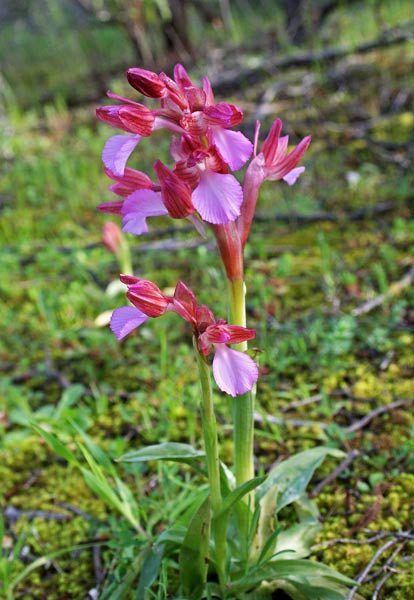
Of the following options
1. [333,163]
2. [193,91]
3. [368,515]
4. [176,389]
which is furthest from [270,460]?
[333,163]

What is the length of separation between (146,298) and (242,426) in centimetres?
40

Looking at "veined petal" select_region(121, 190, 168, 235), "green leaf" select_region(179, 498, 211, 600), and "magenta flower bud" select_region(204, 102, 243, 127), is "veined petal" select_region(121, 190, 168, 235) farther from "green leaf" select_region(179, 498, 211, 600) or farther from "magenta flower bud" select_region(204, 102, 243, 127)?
"green leaf" select_region(179, 498, 211, 600)

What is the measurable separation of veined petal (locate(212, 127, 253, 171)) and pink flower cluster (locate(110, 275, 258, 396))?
0.92ft

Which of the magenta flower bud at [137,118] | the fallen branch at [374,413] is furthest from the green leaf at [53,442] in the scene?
the fallen branch at [374,413]

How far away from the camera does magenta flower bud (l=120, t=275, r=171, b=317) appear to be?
1.08 meters

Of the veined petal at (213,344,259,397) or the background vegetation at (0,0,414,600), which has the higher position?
the veined petal at (213,344,259,397)

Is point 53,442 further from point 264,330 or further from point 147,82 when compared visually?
point 264,330

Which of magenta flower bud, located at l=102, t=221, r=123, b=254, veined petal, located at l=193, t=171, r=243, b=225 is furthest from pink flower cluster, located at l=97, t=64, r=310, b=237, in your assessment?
magenta flower bud, located at l=102, t=221, r=123, b=254

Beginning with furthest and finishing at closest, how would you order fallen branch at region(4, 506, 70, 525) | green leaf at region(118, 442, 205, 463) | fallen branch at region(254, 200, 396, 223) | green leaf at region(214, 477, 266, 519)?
fallen branch at region(254, 200, 396, 223)
fallen branch at region(4, 506, 70, 525)
green leaf at region(118, 442, 205, 463)
green leaf at region(214, 477, 266, 519)

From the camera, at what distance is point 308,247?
3.26 meters

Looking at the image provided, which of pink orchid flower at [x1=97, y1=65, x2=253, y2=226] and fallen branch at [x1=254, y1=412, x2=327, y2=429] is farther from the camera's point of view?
fallen branch at [x1=254, y1=412, x2=327, y2=429]

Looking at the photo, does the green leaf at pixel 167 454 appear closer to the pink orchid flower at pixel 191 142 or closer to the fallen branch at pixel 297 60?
the pink orchid flower at pixel 191 142

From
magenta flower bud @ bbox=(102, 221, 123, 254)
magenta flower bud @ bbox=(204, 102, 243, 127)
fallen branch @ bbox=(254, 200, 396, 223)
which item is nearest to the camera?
magenta flower bud @ bbox=(204, 102, 243, 127)

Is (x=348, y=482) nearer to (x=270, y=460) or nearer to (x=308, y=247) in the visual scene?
(x=270, y=460)
